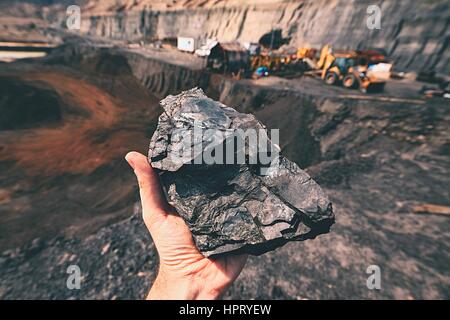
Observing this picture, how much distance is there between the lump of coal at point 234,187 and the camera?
3160mm

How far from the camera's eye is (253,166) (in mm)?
3400

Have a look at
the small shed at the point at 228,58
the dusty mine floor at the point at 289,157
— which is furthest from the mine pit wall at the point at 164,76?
the dusty mine floor at the point at 289,157

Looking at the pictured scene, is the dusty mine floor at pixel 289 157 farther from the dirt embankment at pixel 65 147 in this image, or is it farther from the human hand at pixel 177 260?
the human hand at pixel 177 260

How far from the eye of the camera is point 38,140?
414 inches

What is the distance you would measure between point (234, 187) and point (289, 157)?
693 centimetres

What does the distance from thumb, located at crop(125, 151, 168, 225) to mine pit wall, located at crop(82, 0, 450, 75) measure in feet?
64.1

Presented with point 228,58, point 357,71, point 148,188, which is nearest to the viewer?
point 148,188

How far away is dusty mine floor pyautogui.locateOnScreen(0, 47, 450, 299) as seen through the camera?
5.88 metres

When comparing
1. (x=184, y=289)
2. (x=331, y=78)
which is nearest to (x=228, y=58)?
(x=331, y=78)

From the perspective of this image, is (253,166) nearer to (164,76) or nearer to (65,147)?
(65,147)

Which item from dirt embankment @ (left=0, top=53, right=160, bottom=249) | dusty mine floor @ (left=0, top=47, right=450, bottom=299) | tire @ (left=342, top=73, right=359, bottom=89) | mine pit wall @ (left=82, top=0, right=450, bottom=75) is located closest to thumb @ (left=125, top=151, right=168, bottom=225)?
dusty mine floor @ (left=0, top=47, right=450, bottom=299)

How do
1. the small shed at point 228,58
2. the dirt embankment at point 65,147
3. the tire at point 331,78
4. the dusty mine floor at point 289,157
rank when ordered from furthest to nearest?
the small shed at point 228,58 → the tire at point 331,78 → the dirt embankment at point 65,147 → the dusty mine floor at point 289,157

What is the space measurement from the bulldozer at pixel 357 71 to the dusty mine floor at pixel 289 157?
2.92ft
